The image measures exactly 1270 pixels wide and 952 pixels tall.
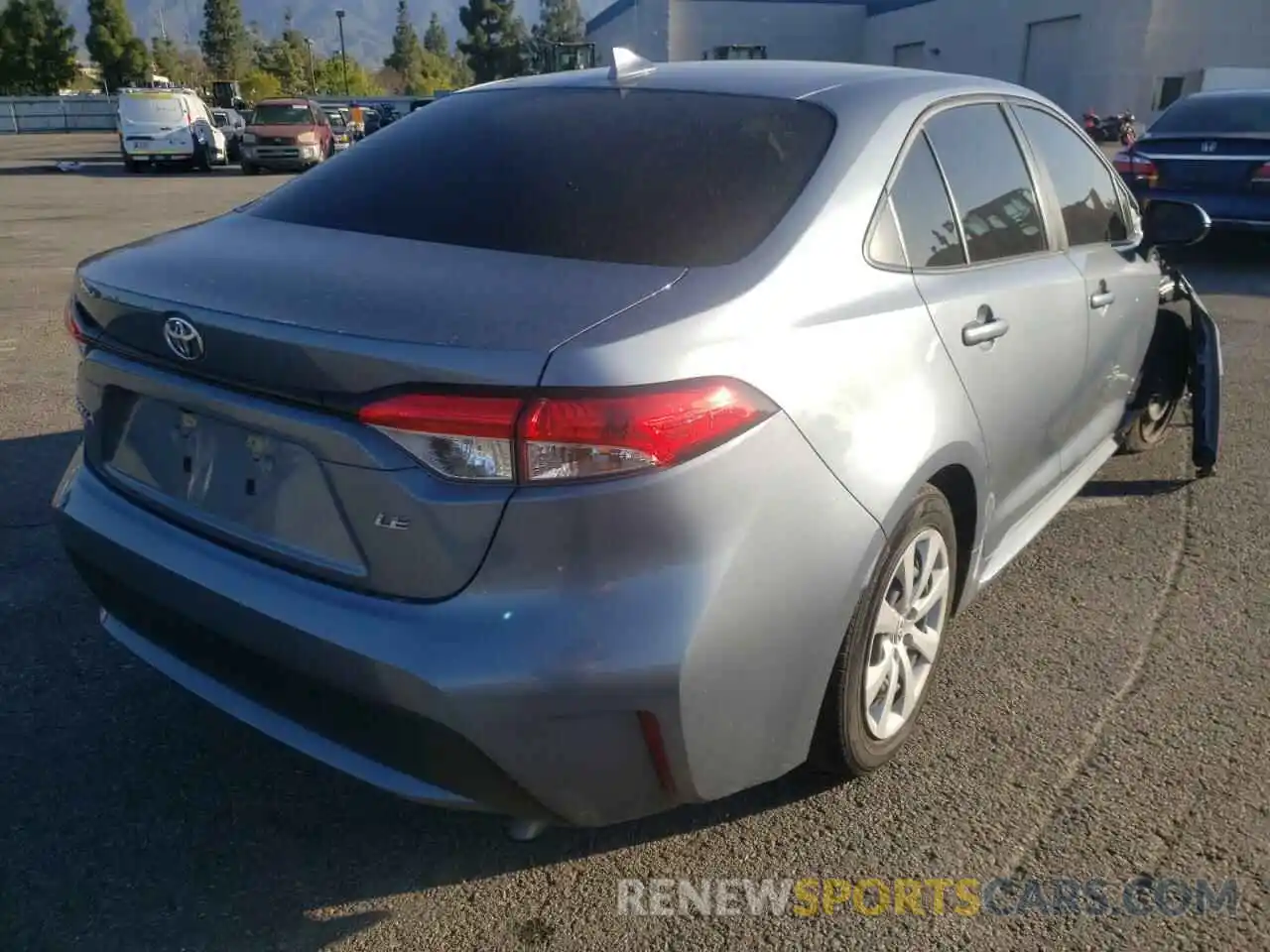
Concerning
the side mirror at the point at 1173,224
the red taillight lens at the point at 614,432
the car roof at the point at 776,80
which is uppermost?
the car roof at the point at 776,80

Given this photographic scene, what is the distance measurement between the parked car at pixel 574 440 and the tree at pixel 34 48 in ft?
233

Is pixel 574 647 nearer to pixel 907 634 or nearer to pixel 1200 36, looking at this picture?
pixel 907 634

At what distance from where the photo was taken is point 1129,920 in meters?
2.29

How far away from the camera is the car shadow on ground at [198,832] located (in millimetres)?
2293

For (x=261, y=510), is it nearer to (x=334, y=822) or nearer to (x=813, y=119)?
(x=334, y=822)

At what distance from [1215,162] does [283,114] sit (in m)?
22.5

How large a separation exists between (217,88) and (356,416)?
60.4 m

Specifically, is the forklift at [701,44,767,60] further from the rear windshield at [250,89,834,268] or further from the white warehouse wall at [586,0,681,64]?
the rear windshield at [250,89,834,268]

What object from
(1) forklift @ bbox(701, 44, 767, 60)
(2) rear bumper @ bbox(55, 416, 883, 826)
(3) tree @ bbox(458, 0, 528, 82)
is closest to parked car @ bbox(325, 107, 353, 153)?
(1) forklift @ bbox(701, 44, 767, 60)

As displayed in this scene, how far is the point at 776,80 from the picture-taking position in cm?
294

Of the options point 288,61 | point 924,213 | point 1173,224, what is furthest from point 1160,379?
point 288,61

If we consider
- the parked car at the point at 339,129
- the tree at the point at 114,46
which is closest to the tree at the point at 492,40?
the tree at the point at 114,46

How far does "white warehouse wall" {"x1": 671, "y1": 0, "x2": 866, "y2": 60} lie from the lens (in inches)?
2218

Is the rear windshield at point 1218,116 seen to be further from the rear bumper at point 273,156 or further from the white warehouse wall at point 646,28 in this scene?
the white warehouse wall at point 646,28
